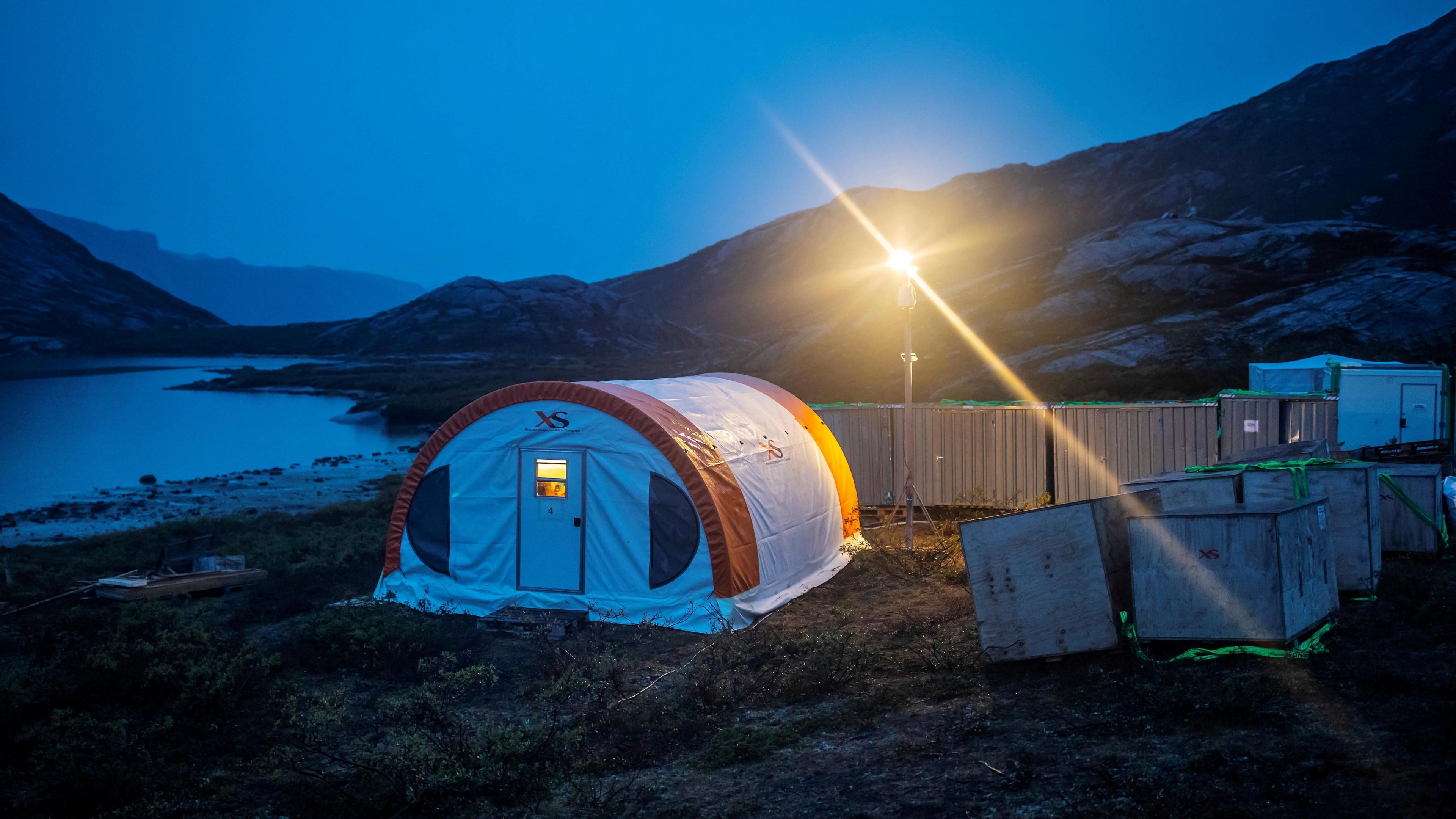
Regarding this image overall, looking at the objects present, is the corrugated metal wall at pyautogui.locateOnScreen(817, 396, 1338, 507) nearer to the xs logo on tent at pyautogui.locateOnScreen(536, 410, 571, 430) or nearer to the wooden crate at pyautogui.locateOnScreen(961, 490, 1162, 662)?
the xs logo on tent at pyautogui.locateOnScreen(536, 410, 571, 430)

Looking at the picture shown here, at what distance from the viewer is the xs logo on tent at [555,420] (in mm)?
11055

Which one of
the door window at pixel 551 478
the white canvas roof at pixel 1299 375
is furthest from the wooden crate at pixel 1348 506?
the white canvas roof at pixel 1299 375

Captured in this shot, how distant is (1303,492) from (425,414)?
4842cm

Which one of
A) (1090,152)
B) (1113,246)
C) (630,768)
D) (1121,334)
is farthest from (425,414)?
(1090,152)

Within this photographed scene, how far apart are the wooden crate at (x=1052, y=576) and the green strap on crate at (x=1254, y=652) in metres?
0.31

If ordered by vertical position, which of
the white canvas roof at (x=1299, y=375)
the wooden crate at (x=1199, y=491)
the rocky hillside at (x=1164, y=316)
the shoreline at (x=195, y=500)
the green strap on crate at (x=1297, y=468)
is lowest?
the shoreline at (x=195, y=500)

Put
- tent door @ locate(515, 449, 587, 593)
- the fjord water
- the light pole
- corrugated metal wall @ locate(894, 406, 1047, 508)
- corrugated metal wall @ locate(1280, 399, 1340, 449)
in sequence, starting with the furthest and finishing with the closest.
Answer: the fjord water, corrugated metal wall @ locate(894, 406, 1047, 508), corrugated metal wall @ locate(1280, 399, 1340, 449), the light pole, tent door @ locate(515, 449, 587, 593)

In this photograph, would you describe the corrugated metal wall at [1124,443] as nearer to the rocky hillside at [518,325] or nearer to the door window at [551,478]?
the door window at [551,478]

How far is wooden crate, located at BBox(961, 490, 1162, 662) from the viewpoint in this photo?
721cm

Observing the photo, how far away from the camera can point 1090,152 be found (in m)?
125

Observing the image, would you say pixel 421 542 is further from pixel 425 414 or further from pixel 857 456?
pixel 425 414

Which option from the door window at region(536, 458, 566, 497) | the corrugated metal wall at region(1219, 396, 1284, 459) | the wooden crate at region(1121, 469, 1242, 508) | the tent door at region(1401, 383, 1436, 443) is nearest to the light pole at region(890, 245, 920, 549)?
the wooden crate at region(1121, 469, 1242, 508)

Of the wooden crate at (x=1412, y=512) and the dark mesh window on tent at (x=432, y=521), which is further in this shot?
the dark mesh window on tent at (x=432, y=521)

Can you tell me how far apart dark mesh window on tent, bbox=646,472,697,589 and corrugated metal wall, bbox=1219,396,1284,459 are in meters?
9.86
